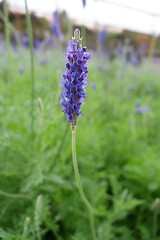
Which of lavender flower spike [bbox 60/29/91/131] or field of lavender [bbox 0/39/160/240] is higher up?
lavender flower spike [bbox 60/29/91/131]

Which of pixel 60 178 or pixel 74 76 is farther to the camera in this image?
pixel 60 178

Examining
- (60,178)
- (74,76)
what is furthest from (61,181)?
(74,76)

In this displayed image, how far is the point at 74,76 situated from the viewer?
75cm

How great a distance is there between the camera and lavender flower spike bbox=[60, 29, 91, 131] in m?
0.73

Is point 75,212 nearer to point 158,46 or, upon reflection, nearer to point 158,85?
point 158,85

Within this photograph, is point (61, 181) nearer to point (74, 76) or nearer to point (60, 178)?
point (60, 178)

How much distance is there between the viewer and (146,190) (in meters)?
1.86

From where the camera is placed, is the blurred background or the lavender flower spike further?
the blurred background

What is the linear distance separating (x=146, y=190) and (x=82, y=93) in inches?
55.2

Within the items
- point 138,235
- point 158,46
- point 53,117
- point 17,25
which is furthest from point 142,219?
point 158,46

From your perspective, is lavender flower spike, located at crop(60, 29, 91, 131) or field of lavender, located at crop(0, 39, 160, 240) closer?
lavender flower spike, located at crop(60, 29, 91, 131)

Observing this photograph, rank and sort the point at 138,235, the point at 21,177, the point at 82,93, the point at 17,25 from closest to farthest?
1. the point at 82,93
2. the point at 21,177
3. the point at 138,235
4. the point at 17,25

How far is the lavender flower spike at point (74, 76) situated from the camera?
28.8 inches

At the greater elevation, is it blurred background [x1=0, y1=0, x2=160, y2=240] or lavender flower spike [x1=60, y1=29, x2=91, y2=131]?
lavender flower spike [x1=60, y1=29, x2=91, y2=131]
